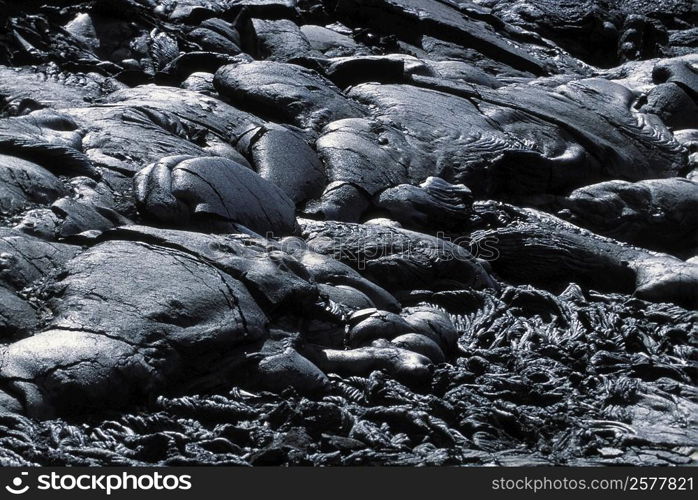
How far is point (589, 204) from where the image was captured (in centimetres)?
890

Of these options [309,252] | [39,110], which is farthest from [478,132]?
[39,110]

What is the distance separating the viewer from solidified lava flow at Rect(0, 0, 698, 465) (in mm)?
5352

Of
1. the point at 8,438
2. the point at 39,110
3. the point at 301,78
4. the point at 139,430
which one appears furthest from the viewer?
the point at 301,78

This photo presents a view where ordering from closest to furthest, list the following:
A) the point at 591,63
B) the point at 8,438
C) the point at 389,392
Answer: the point at 8,438
the point at 389,392
the point at 591,63

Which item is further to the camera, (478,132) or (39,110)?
(478,132)

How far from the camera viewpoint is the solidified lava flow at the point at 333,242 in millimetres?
5352

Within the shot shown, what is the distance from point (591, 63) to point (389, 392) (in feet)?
27.9

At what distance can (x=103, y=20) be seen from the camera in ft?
34.1

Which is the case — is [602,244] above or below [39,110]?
below

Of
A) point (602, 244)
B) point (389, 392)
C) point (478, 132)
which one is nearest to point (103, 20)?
point (478, 132)

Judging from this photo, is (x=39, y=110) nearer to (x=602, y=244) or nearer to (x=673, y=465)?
(x=602, y=244)

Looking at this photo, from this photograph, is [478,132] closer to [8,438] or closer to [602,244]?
[602,244]

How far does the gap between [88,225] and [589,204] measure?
427 cm

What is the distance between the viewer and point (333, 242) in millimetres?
7316
